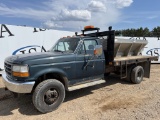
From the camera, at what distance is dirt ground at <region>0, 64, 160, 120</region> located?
502cm

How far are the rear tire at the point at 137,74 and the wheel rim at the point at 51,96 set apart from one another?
4.15m

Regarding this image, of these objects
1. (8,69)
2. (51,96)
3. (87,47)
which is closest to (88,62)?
(87,47)

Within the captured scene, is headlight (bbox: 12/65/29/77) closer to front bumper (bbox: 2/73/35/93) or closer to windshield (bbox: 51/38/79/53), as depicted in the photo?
front bumper (bbox: 2/73/35/93)

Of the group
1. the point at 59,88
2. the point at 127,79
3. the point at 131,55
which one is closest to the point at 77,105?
the point at 59,88

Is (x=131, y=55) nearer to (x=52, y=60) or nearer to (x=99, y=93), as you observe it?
(x=99, y=93)

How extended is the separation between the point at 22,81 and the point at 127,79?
5.18 metres

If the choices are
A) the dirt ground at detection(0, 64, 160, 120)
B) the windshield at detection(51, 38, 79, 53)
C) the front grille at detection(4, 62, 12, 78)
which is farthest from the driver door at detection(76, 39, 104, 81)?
the front grille at detection(4, 62, 12, 78)

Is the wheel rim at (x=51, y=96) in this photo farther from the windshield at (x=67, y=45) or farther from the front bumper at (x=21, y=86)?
the windshield at (x=67, y=45)

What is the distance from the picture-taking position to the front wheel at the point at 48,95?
5078mm

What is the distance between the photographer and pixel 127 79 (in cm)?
862

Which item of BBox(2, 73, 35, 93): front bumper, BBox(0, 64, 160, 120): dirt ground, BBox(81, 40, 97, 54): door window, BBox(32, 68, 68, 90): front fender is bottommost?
BBox(0, 64, 160, 120): dirt ground

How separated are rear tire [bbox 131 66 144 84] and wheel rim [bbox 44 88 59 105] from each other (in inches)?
163

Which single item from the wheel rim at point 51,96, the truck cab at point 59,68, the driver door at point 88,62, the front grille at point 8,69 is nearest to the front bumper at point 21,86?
the truck cab at point 59,68

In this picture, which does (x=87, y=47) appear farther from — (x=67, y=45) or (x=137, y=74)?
(x=137, y=74)
